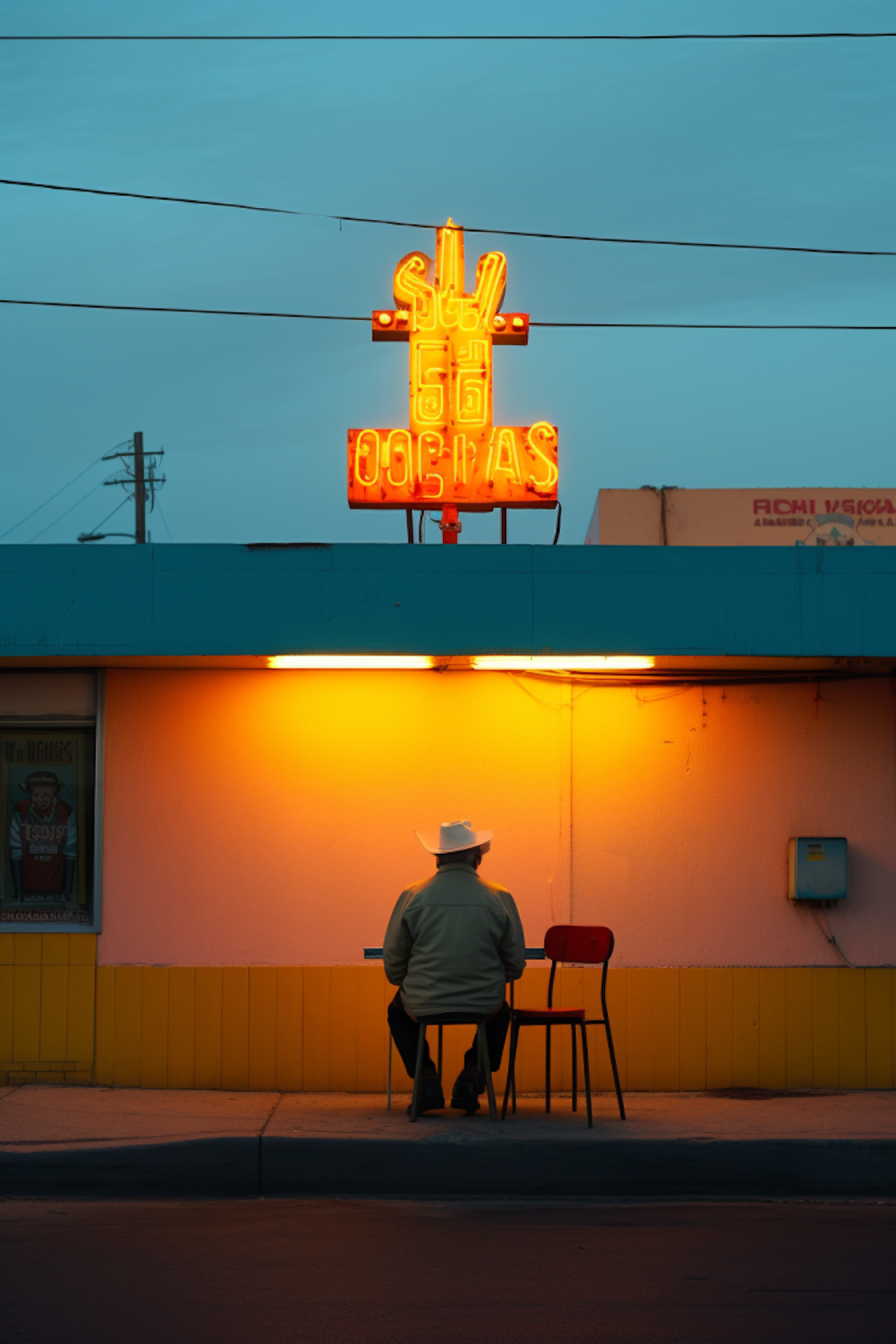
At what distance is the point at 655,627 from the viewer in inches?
343

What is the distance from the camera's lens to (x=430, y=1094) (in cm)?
837

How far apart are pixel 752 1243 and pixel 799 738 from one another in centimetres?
394

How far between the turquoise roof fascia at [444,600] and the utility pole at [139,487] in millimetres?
25771

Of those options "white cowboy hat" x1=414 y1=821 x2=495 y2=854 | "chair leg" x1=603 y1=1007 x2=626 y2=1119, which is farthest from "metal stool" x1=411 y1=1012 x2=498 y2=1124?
"white cowboy hat" x1=414 y1=821 x2=495 y2=854

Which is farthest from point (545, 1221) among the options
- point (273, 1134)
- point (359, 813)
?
point (359, 813)

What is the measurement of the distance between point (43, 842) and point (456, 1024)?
2990 mm

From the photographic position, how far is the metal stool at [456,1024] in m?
8.09

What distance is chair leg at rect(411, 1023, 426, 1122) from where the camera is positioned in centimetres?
820

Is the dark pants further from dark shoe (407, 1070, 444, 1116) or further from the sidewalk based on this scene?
the sidewalk

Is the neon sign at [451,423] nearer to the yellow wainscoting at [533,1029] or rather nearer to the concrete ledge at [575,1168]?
the yellow wainscoting at [533,1029]

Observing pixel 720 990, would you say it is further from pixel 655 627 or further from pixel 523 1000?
pixel 655 627

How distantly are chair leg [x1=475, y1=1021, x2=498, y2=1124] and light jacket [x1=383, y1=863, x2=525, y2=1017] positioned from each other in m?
0.12

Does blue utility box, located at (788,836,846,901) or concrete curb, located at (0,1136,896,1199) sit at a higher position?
blue utility box, located at (788,836,846,901)

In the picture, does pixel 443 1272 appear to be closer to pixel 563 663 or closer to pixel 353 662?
pixel 353 662
